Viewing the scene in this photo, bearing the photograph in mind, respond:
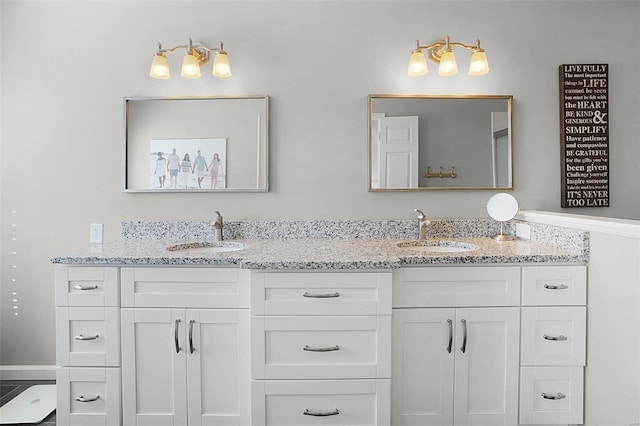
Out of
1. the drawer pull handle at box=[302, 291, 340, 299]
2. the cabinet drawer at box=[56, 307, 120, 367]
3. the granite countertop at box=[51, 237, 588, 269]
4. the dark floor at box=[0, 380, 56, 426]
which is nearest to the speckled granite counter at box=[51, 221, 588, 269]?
the granite countertop at box=[51, 237, 588, 269]

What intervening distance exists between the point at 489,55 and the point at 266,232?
163 centimetres

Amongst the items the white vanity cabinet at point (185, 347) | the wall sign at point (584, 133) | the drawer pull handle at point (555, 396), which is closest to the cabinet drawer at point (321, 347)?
the white vanity cabinet at point (185, 347)

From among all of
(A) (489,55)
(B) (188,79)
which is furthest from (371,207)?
(B) (188,79)

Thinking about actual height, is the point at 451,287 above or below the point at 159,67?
below

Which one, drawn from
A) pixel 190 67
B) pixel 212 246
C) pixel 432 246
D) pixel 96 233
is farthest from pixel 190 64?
pixel 432 246

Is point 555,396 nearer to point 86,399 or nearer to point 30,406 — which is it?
point 86,399

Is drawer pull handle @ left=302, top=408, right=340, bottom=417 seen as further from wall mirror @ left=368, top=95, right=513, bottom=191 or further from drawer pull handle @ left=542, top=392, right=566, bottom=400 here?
wall mirror @ left=368, top=95, right=513, bottom=191

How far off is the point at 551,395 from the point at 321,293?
1.10m

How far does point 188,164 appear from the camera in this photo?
2396 mm

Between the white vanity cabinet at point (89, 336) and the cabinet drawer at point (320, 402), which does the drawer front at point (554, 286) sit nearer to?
the cabinet drawer at point (320, 402)

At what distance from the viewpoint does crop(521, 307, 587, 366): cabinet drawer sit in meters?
1.78

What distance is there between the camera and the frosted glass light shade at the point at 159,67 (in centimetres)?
225

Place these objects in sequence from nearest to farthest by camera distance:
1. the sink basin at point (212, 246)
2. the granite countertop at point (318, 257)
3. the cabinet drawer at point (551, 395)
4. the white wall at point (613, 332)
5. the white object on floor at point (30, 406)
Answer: the white wall at point (613, 332)
the granite countertop at point (318, 257)
the cabinet drawer at point (551, 395)
the white object on floor at point (30, 406)
the sink basin at point (212, 246)

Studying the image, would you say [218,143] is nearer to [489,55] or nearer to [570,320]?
[489,55]
